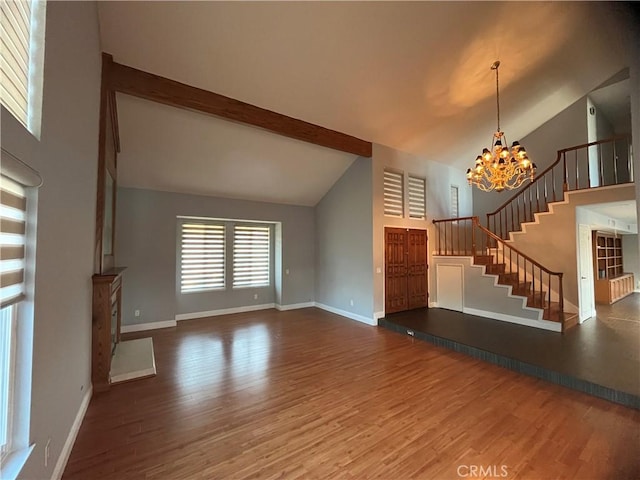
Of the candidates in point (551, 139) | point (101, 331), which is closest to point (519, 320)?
point (551, 139)

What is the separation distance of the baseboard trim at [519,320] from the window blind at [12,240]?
21.9 ft

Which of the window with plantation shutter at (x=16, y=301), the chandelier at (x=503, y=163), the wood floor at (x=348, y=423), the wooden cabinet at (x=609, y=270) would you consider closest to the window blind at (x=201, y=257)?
the wood floor at (x=348, y=423)

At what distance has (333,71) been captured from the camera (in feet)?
12.8

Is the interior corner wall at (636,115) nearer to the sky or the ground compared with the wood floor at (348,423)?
nearer to the sky

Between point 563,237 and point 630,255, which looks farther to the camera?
point 630,255

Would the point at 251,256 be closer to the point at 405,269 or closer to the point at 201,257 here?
the point at 201,257

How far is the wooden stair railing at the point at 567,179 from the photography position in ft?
21.2

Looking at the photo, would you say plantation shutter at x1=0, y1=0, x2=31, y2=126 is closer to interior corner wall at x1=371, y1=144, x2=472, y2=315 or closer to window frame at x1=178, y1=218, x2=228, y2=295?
window frame at x1=178, y1=218, x2=228, y2=295

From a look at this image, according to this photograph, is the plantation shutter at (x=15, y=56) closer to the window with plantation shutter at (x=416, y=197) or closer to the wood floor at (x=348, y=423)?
the wood floor at (x=348, y=423)

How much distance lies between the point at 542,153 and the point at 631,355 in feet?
18.5

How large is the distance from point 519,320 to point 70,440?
6.57m

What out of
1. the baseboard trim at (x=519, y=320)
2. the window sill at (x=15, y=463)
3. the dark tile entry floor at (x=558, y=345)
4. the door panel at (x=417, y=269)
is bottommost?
the dark tile entry floor at (x=558, y=345)

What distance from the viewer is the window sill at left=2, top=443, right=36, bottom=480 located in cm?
124

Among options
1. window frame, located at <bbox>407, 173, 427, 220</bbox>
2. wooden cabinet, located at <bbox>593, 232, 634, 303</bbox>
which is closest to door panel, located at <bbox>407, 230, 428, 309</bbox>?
window frame, located at <bbox>407, 173, 427, 220</bbox>
